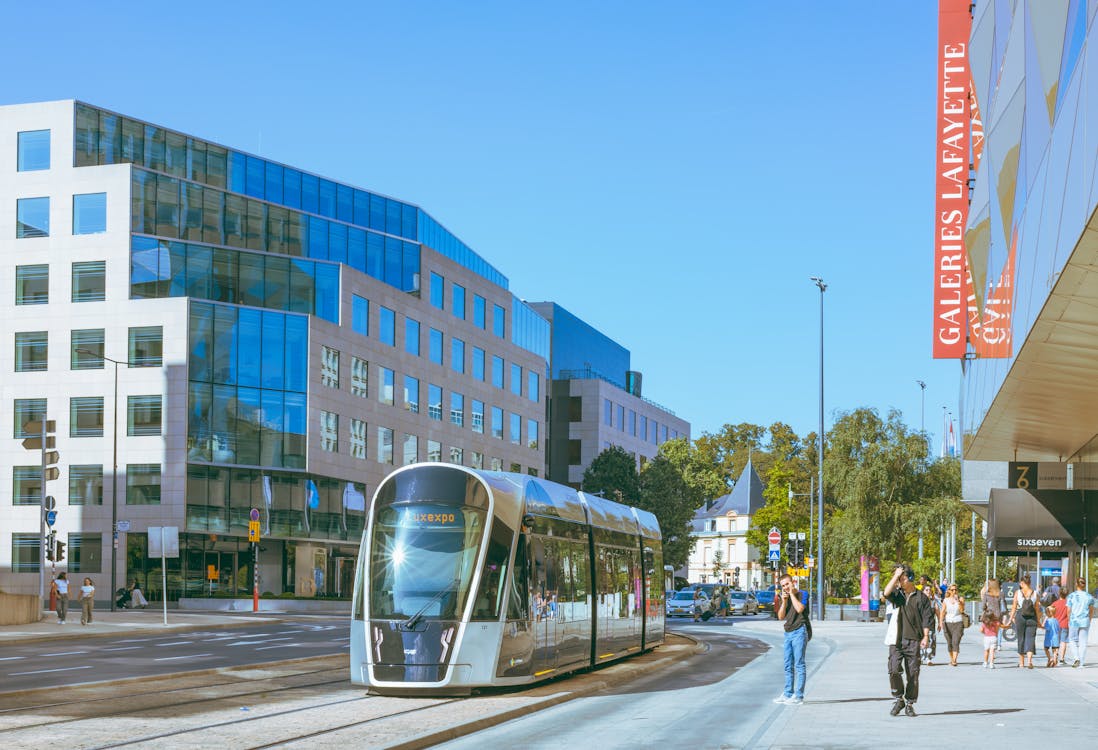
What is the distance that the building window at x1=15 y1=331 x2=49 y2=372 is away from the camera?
68500 mm

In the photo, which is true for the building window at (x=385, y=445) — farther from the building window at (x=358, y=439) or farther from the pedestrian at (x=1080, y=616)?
the pedestrian at (x=1080, y=616)

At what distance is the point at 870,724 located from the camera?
15742 mm

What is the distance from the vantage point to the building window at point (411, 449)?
265 feet

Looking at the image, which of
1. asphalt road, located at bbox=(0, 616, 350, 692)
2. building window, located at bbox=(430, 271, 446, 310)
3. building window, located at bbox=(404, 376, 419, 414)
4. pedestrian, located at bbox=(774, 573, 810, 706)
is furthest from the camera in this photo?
building window, located at bbox=(430, 271, 446, 310)

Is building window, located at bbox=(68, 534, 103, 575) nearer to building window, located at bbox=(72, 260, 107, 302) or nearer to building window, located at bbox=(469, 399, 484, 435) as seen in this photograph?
building window, located at bbox=(72, 260, 107, 302)

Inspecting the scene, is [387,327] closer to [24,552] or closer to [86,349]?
[86,349]

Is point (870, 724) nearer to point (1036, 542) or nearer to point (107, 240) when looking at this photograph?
Answer: point (1036, 542)

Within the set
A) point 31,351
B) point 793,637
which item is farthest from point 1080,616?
point 31,351

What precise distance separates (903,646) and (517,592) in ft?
18.7

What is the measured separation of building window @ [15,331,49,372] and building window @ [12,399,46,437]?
61.0 inches

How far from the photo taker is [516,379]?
9625 centimetres

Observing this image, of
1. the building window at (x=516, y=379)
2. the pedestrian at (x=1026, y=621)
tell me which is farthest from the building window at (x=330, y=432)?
the pedestrian at (x=1026, y=621)

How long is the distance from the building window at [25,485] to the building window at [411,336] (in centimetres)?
2161

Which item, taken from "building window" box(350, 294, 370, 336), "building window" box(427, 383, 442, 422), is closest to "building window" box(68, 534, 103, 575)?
"building window" box(350, 294, 370, 336)
